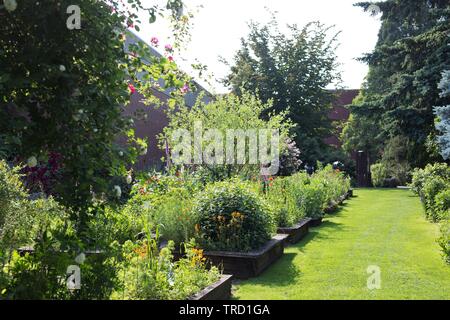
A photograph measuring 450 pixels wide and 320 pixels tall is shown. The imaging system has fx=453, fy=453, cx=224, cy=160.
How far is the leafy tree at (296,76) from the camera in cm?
2178

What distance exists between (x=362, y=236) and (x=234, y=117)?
455 cm

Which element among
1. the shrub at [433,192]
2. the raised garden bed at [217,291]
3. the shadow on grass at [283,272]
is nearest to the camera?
the raised garden bed at [217,291]

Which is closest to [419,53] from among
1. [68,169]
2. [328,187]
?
[328,187]

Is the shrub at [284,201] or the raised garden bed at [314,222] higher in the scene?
the shrub at [284,201]

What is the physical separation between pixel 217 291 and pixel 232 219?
1.70m

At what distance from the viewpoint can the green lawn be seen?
4.85m

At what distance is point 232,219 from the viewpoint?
19.6 feet

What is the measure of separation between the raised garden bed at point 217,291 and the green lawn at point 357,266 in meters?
0.23

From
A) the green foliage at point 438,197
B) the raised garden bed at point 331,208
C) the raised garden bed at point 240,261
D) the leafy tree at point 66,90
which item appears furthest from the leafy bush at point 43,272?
the raised garden bed at point 331,208

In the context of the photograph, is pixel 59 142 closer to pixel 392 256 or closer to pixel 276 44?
pixel 392 256

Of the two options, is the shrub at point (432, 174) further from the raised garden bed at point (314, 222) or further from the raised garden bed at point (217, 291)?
the raised garden bed at point (217, 291)

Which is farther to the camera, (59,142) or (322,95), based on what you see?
(322,95)

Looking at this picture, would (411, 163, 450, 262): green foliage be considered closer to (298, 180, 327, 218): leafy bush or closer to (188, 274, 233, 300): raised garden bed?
(298, 180, 327, 218): leafy bush

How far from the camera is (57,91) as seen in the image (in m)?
2.84
